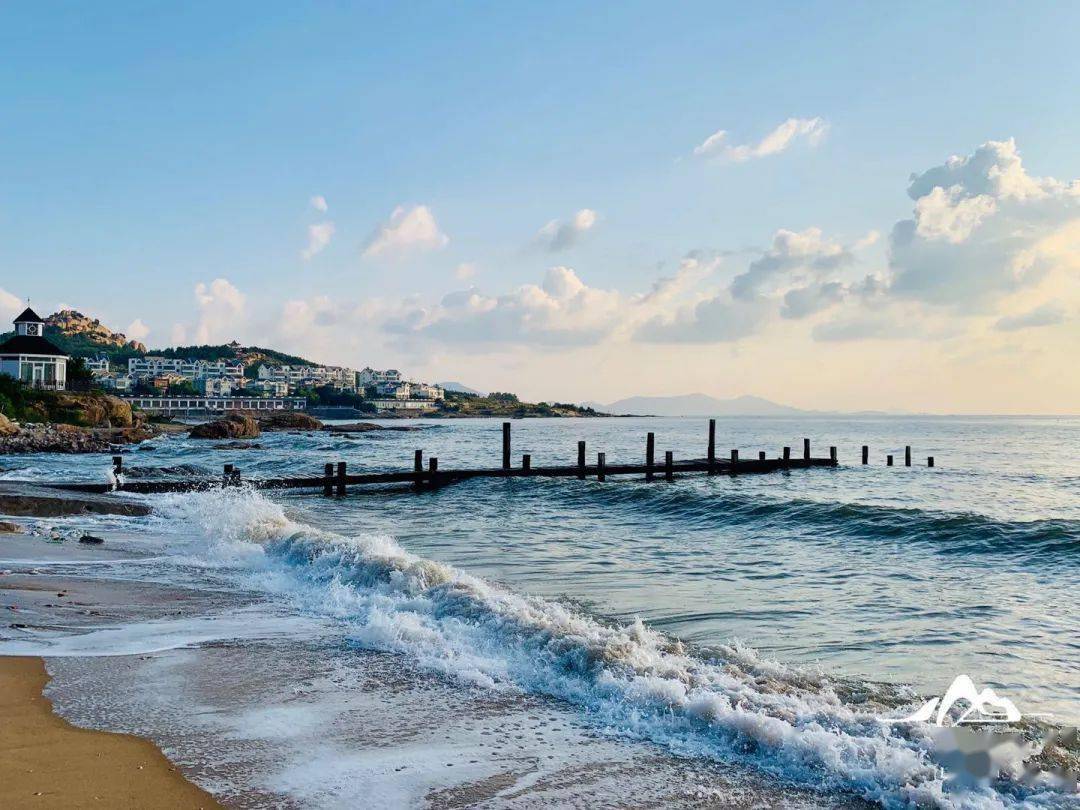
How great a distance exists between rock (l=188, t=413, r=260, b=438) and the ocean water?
4653 cm

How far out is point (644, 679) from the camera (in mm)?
6852

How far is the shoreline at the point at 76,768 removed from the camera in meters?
4.46

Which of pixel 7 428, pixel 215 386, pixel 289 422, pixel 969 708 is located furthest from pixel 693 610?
pixel 215 386

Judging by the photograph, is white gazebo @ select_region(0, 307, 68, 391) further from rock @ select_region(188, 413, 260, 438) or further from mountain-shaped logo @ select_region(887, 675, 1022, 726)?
mountain-shaped logo @ select_region(887, 675, 1022, 726)

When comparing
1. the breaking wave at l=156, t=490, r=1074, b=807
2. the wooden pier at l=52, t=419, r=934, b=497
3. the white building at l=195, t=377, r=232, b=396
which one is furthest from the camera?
the white building at l=195, t=377, r=232, b=396

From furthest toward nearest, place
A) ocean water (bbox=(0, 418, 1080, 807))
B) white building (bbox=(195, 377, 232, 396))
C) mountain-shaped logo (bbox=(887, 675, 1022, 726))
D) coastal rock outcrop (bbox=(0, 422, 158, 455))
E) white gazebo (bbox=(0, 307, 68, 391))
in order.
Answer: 1. white building (bbox=(195, 377, 232, 396))
2. white gazebo (bbox=(0, 307, 68, 391))
3. coastal rock outcrop (bbox=(0, 422, 158, 455))
4. mountain-shaped logo (bbox=(887, 675, 1022, 726))
5. ocean water (bbox=(0, 418, 1080, 807))

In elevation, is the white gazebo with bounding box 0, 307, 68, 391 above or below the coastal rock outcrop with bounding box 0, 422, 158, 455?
above

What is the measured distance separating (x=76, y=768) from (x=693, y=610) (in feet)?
24.1

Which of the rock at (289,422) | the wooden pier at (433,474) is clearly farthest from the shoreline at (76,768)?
the rock at (289,422)

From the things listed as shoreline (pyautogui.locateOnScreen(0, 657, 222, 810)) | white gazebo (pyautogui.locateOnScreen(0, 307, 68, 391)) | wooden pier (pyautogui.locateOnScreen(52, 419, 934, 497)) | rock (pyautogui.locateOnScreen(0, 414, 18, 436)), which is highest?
white gazebo (pyautogui.locateOnScreen(0, 307, 68, 391))

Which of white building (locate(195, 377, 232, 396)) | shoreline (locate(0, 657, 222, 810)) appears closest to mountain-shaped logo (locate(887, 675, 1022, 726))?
shoreline (locate(0, 657, 222, 810))

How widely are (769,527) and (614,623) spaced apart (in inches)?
462

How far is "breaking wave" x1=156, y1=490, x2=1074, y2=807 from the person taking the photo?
5.32m

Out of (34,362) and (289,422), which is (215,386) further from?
(34,362)
